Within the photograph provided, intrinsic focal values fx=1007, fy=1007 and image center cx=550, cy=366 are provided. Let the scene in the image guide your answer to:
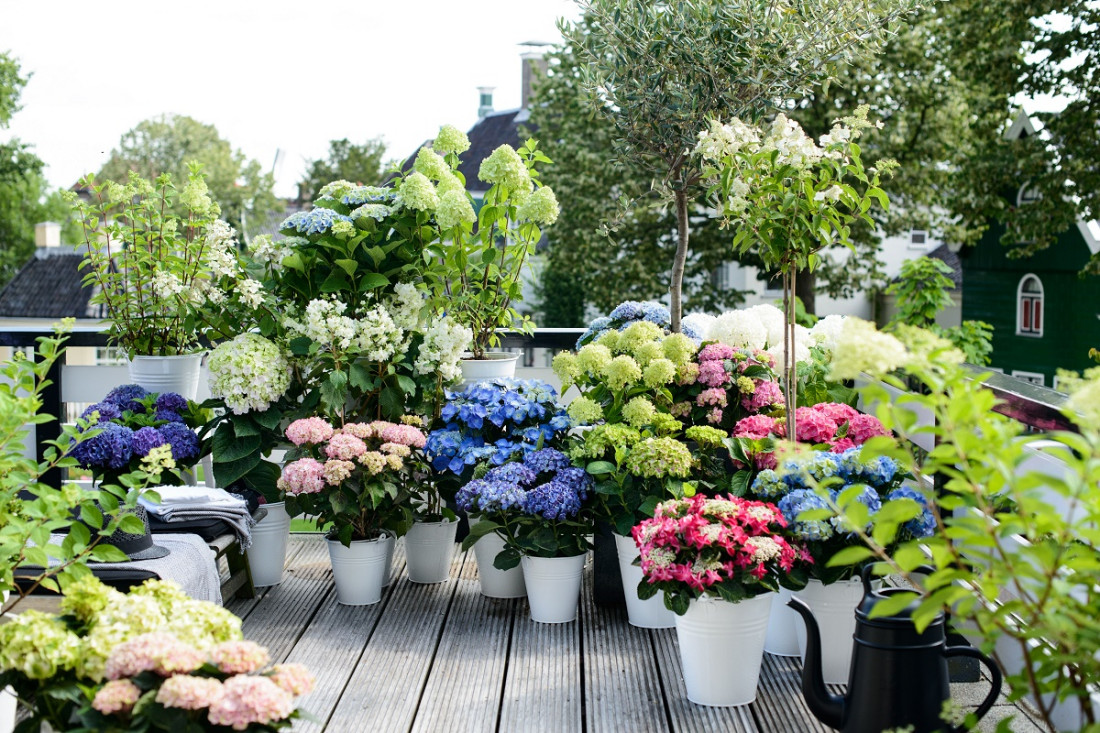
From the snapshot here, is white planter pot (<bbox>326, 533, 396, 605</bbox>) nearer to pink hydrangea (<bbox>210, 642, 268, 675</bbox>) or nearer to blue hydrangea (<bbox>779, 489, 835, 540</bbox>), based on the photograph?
blue hydrangea (<bbox>779, 489, 835, 540</bbox>)

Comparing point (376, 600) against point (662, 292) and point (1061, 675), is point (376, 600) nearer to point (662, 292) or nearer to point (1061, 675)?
point (1061, 675)

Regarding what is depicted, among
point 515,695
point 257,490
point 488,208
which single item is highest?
point 488,208

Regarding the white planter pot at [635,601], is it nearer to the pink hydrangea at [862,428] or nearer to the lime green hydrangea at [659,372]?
the lime green hydrangea at [659,372]

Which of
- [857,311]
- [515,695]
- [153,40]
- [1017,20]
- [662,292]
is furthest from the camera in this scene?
[153,40]

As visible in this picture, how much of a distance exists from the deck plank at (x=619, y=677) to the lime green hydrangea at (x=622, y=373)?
27.9 inches

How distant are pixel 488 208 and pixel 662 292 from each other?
11979 millimetres

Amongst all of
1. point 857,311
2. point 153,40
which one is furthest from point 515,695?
point 153,40

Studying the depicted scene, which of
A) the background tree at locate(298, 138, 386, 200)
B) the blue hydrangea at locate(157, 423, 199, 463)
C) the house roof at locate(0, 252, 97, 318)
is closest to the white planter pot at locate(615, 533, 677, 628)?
the blue hydrangea at locate(157, 423, 199, 463)

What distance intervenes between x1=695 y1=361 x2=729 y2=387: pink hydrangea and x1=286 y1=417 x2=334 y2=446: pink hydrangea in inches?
47.5

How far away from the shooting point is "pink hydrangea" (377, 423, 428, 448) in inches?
123

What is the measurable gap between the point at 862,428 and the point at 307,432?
5.53 feet

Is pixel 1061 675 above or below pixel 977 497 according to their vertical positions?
below

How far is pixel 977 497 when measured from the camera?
144 cm

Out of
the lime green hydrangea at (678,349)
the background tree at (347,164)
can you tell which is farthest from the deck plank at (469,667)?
the background tree at (347,164)
